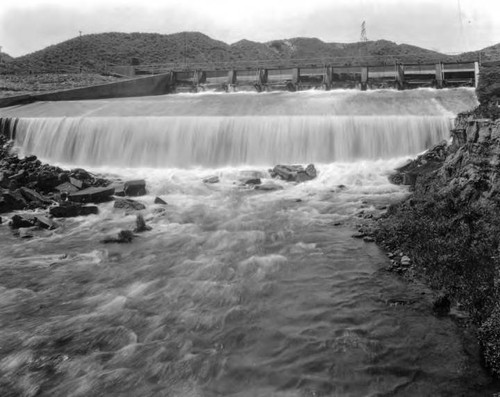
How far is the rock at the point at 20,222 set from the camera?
1502 centimetres

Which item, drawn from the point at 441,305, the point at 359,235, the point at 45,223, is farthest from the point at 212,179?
the point at 441,305

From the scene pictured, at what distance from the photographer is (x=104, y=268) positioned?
38.4 ft

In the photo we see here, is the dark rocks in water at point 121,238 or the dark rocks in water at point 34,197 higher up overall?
the dark rocks in water at point 34,197

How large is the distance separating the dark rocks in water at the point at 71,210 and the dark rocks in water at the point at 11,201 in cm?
187

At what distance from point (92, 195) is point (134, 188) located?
1.73 metres

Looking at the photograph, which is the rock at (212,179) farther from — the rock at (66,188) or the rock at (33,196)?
the rock at (33,196)

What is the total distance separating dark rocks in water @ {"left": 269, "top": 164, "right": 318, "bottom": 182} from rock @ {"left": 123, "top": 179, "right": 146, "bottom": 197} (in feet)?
19.5

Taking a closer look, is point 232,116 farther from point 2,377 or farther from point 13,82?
point 13,82

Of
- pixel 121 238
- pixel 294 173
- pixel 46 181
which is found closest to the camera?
pixel 121 238

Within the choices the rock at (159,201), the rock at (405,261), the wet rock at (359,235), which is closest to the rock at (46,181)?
the rock at (159,201)

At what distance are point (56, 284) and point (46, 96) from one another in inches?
1001

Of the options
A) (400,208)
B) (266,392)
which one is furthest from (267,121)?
(266,392)

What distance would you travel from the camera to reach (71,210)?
1639 centimetres

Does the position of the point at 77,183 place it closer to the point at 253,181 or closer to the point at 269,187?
the point at 253,181
